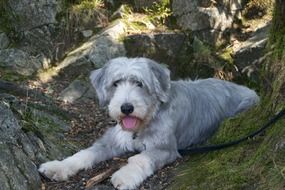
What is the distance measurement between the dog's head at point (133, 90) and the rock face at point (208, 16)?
15.3 feet

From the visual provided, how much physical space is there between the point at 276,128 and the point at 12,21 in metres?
7.19

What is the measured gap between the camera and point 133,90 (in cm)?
558

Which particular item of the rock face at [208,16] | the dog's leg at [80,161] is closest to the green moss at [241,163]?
the dog's leg at [80,161]

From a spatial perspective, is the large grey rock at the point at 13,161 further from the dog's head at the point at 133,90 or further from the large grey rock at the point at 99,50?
the large grey rock at the point at 99,50

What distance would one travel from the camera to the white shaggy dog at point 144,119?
17.9 feet

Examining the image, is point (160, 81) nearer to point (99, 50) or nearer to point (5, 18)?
point (99, 50)

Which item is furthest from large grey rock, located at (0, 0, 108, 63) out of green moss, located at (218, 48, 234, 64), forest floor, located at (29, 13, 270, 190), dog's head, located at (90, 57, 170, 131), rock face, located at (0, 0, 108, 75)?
dog's head, located at (90, 57, 170, 131)

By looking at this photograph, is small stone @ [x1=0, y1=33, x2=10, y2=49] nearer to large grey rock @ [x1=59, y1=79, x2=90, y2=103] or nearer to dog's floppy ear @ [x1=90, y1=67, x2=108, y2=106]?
large grey rock @ [x1=59, y1=79, x2=90, y2=103]

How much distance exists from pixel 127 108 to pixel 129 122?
22 cm

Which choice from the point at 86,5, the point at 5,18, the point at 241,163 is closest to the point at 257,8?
the point at 86,5

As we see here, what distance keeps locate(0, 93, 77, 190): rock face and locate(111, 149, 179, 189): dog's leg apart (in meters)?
0.83

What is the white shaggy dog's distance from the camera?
544 cm

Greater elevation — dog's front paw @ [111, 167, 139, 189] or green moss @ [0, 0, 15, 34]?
green moss @ [0, 0, 15, 34]

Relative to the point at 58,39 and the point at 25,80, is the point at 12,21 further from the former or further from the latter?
the point at 25,80
